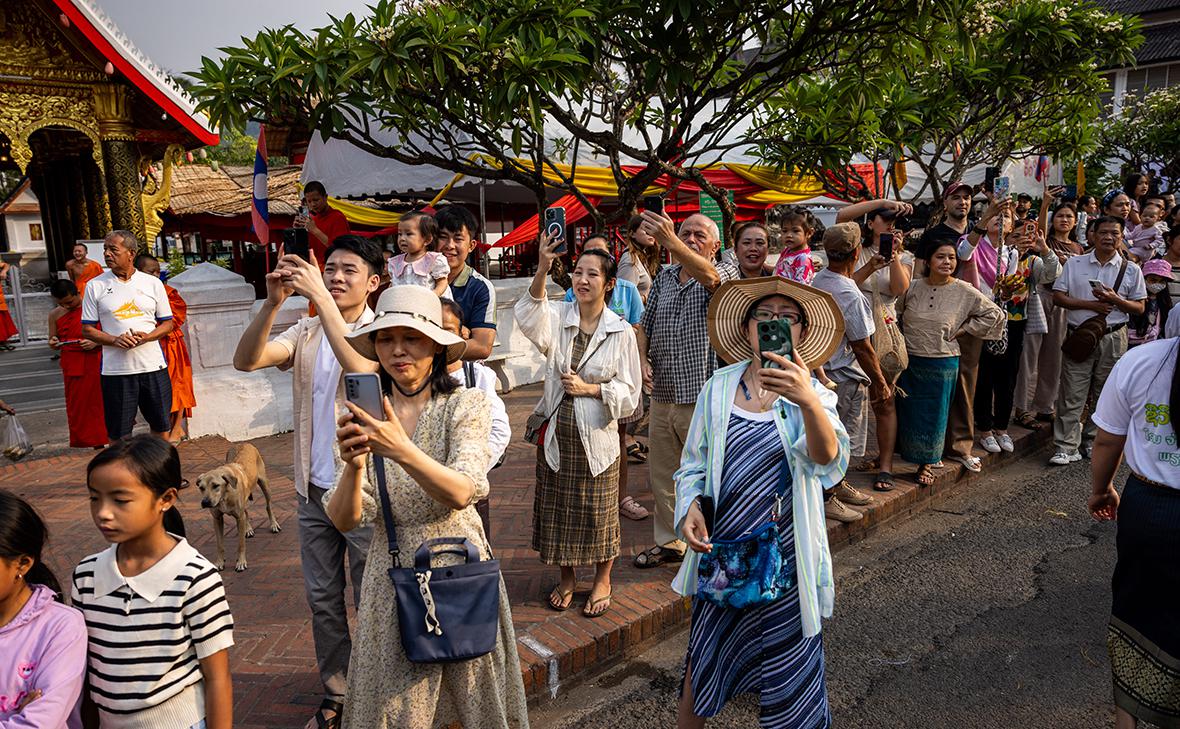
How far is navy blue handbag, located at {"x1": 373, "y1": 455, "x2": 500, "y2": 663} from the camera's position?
7.70ft

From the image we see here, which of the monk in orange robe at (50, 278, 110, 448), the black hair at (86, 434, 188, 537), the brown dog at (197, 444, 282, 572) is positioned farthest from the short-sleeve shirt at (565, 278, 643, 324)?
the monk in orange robe at (50, 278, 110, 448)

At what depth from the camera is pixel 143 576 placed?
212 cm

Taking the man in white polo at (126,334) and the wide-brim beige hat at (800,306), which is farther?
the man in white polo at (126,334)

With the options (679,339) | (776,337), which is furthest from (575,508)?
(776,337)

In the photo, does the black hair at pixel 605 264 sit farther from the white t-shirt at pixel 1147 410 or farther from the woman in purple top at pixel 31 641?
the woman in purple top at pixel 31 641

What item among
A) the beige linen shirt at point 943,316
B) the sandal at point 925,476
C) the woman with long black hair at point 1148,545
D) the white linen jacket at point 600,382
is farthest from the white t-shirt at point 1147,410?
the sandal at point 925,476

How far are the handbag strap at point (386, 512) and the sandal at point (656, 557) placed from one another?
255 cm

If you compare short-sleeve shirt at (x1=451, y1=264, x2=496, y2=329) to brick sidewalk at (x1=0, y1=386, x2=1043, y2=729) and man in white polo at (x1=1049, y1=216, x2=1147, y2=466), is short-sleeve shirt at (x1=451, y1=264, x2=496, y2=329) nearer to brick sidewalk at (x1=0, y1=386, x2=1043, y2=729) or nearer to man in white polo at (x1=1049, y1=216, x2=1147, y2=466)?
brick sidewalk at (x1=0, y1=386, x2=1043, y2=729)

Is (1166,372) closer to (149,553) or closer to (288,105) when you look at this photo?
(149,553)

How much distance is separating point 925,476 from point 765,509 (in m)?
4.16

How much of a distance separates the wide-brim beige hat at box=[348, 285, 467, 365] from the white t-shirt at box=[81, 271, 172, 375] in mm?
5037

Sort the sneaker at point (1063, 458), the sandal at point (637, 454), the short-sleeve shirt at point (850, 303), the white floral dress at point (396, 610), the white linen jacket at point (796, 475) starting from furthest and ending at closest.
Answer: the sneaker at point (1063, 458) → the sandal at point (637, 454) → the short-sleeve shirt at point (850, 303) → the white linen jacket at point (796, 475) → the white floral dress at point (396, 610)

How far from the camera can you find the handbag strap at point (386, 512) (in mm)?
2352

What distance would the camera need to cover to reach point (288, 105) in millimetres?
5496
